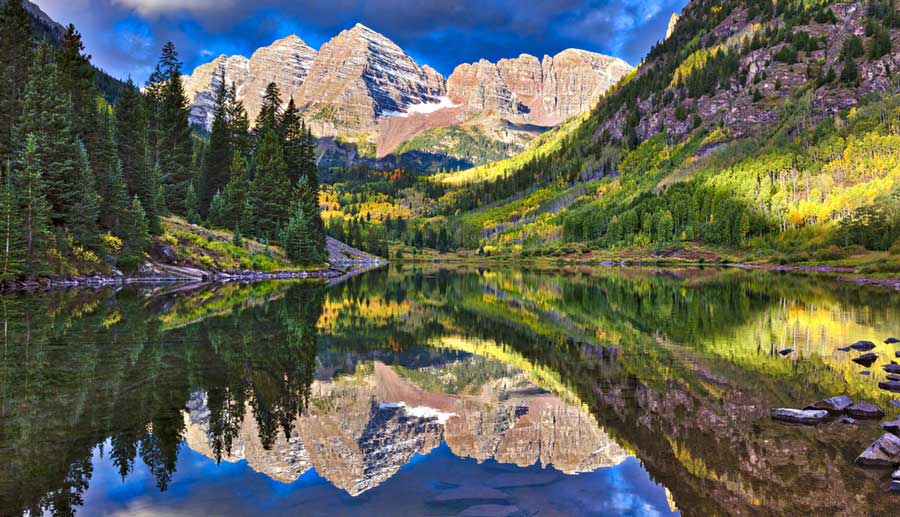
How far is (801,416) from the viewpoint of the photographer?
46.9ft

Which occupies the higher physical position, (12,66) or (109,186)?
(12,66)

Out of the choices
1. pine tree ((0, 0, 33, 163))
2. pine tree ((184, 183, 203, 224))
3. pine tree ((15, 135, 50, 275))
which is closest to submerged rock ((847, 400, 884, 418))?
pine tree ((15, 135, 50, 275))

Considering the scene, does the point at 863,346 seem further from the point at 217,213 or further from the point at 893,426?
the point at 217,213

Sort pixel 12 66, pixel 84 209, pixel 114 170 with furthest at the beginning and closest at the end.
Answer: pixel 114 170, pixel 12 66, pixel 84 209

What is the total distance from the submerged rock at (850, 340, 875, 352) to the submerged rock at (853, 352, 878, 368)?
8.49 feet

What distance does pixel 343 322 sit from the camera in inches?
1367

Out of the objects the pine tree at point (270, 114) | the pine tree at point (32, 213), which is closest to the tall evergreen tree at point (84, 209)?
the pine tree at point (32, 213)

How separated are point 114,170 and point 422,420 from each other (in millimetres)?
65444

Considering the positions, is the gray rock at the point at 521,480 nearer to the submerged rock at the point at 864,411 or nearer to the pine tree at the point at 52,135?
the submerged rock at the point at 864,411

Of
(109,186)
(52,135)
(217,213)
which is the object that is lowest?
(217,213)

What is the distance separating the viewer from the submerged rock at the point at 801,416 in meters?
14.1

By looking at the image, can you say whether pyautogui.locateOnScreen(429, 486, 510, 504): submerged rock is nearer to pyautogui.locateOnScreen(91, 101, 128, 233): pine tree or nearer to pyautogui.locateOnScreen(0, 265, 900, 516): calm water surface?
pyautogui.locateOnScreen(0, 265, 900, 516): calm water surface

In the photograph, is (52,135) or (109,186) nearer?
(52,135)

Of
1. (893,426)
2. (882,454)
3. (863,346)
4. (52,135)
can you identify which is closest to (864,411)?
(893,426)
